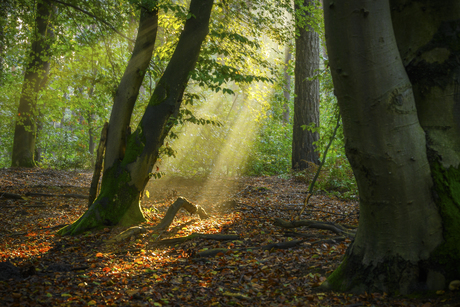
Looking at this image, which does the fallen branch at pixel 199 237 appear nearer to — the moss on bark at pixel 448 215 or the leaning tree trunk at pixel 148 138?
the leaning tree trunk at pixel 148 138

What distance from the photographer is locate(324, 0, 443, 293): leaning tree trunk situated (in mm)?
2389

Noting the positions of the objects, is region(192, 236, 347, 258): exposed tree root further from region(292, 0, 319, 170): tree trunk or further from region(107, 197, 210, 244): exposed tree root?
region(292, 0, 319, 170): tree trunk

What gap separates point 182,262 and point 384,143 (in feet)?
8.69

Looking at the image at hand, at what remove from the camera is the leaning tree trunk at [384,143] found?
94.0 inches

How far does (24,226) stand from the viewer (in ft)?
18.9

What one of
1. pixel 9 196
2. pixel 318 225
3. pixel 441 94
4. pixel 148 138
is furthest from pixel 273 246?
pixel 9 196

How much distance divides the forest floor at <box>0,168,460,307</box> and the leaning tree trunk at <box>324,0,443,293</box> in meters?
0.28

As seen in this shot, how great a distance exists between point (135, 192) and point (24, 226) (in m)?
2.17

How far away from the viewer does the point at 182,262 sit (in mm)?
3889

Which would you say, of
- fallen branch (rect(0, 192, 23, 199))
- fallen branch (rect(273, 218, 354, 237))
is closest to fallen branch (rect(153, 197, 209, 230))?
fallen branch (rect(273, 218, 354, 237))

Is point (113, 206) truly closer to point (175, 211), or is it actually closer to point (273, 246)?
point (175, 211)

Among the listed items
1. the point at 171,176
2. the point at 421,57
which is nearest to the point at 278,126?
the point at 171,176

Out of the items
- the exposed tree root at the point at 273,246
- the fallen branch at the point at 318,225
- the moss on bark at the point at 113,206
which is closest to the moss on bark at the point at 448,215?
the exposed tree root at the point at 273,246

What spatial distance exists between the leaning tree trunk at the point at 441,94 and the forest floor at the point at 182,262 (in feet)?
1.73
